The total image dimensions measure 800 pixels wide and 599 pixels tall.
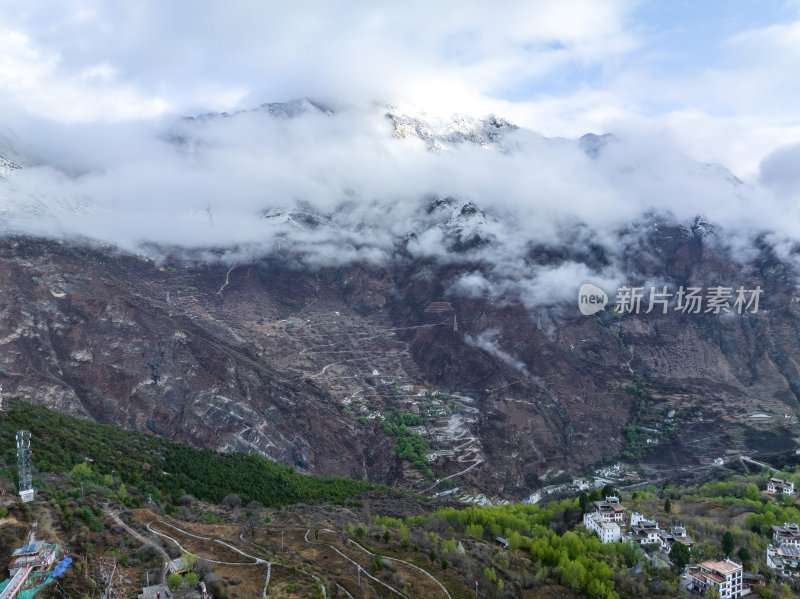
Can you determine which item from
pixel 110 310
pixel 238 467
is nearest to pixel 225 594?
pixel 238 467

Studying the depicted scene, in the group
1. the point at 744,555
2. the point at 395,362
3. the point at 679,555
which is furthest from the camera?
the point at 395,362

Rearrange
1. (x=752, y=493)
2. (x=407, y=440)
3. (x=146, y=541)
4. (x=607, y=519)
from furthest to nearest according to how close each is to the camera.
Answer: (x=407, y=440), (x=752, y=493), (x=607, y=519), (x=146, y=541)

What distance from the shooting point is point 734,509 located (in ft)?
173

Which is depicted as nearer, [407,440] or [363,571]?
[363,571]

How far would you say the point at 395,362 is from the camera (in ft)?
382

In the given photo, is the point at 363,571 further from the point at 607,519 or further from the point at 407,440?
the point at 407,440

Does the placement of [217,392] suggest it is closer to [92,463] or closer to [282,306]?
[92,463]

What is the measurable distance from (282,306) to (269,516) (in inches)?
3403

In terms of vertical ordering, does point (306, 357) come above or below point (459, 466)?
above

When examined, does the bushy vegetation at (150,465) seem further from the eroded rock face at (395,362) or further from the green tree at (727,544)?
the green tree at (727,544)

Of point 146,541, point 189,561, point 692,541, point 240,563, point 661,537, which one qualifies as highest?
point 189,561

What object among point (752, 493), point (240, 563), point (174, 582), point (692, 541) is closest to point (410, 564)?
point (240, 563)

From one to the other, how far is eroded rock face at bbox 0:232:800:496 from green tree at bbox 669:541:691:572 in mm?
41202

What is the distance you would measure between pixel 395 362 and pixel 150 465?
216ft
